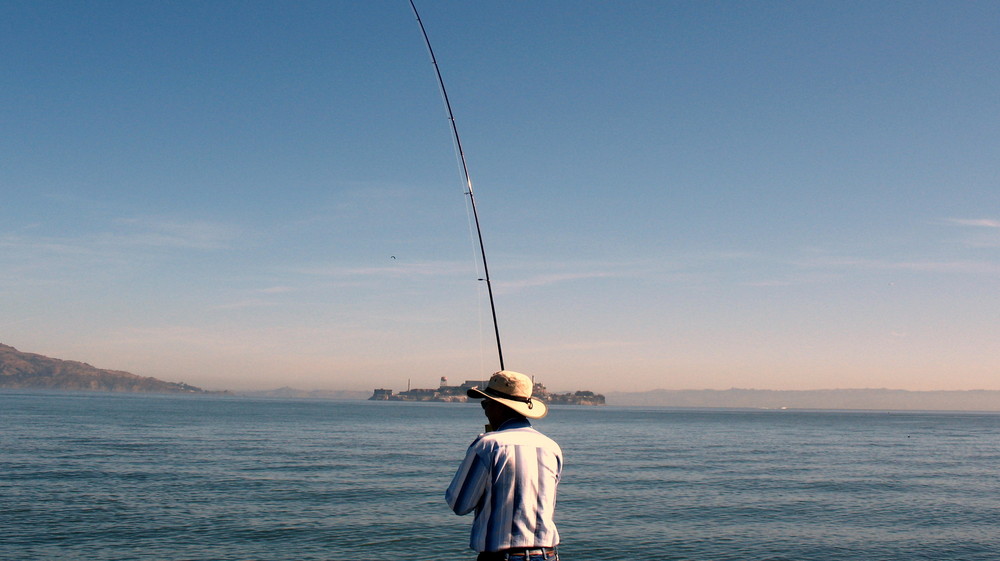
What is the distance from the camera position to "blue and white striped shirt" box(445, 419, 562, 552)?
4.84 metres

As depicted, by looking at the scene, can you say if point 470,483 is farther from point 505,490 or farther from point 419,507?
point 419,507

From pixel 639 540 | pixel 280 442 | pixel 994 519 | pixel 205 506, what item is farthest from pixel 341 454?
pixel 994 519

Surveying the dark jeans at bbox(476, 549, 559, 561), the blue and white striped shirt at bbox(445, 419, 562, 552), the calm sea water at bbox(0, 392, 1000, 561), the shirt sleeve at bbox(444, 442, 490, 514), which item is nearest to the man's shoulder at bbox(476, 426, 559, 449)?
the blue and white striped shirt at bbox(445, 419, 562, 552)

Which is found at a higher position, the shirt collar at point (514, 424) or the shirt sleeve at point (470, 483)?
the shirt collar at point (514, 424)

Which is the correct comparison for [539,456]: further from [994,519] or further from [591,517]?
[994,519]

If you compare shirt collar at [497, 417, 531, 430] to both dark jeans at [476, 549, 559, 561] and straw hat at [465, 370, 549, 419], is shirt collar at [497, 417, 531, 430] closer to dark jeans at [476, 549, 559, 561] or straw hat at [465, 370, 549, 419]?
straw hat at [465, 370, 549, 419]

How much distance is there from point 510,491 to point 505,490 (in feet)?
0.12

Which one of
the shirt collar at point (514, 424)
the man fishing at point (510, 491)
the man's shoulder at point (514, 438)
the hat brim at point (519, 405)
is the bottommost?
the man fishing at point (510, 491)

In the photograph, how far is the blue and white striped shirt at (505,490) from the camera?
4.84 m

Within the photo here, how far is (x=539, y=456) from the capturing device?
501cm

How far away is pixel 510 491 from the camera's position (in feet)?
16.0

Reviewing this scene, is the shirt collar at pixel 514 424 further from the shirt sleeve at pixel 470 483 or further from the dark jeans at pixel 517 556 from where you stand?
the dark jeans at pixel 517 556

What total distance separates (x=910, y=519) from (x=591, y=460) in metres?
25.0

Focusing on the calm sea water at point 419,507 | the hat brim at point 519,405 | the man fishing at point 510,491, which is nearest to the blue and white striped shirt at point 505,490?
the man fishing at point 510,491
